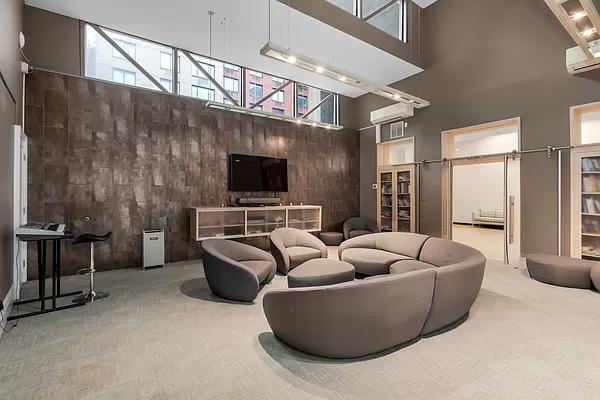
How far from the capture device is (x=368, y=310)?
7.55 feet

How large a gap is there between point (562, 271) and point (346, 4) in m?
6.09

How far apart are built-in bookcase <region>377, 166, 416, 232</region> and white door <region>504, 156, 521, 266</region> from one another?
1962mm

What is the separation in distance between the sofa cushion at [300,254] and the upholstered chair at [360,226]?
280cm

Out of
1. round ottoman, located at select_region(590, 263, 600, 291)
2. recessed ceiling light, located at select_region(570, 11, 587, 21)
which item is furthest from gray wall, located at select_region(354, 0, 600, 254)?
recessed ceiling light, located at select_region(570, 11, 587, 21)

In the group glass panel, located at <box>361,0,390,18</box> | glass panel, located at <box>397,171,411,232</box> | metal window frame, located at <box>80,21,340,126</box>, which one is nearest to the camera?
metal window frame, located at <box>80,21,340,126</box>

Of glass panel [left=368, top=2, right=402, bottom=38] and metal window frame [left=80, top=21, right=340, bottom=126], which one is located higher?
glass panel [left=368, top=2, right=402, bottom=38]

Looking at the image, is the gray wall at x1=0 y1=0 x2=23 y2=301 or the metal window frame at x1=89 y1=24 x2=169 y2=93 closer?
the gray wall at x1=0 y1=0 x2=23 y2=301

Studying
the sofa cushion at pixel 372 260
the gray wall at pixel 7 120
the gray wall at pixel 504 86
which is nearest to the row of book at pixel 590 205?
the gray wall at pixel 504 86

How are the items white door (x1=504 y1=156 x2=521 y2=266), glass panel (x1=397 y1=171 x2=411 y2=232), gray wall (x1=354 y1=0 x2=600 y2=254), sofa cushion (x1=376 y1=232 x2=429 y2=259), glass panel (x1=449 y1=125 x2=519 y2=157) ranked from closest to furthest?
sofa cushion (x1=376 y1=232 x2=429 y2=259) < gray wall (x1=354 y1=0 x2=600 y2=254) < white door (x1=504 y1=156 x2=521 y2=266) < glass panel (x1=397 y1=171 x2=411 y2=232) < glass panel (x1=449 y1=125 x2=519 y2=157)

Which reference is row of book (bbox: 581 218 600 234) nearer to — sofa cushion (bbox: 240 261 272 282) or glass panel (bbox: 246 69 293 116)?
sofa cushion (bbox: 240 261 272 282)

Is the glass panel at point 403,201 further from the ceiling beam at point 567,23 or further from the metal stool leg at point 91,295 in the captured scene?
the metal stool leg at point 91,295

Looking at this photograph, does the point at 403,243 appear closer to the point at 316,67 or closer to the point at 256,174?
the point at 316,67

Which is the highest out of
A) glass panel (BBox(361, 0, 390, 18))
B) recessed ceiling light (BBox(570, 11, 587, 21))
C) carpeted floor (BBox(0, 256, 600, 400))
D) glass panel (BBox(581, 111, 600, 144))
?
glass panel (BBox(361, 0, 390, 18))

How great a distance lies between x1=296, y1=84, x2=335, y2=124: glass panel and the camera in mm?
7815
